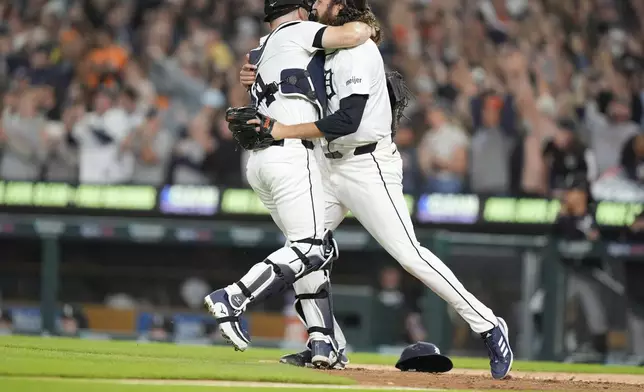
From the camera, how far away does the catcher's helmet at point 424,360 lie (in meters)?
6.65

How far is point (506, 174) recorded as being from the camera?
1062cm

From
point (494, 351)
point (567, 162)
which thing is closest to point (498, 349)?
point (494, 351)

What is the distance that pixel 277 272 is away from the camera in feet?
19.4

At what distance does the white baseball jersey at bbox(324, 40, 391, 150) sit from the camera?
602 cm

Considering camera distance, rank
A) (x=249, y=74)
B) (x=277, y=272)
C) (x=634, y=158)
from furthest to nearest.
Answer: (x=634, y=158)
(x=249, y=74)
(x=277, y=272)

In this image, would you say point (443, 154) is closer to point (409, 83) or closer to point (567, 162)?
point (567, 162)

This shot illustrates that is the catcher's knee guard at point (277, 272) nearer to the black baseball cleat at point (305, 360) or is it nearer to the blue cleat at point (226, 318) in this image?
the blue cleat at point (226, 318)

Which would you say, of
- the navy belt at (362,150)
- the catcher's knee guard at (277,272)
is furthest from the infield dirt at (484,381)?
the navy belt at (362,150)

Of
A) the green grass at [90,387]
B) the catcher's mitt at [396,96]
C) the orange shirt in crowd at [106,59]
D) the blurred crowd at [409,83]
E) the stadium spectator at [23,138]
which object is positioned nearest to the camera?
the green grass at [90,387]

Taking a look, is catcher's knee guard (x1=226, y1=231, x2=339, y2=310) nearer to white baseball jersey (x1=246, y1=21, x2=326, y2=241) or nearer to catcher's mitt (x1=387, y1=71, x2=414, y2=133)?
white baseball jersey (x1=246, y1=21, x2=326, y2=241)

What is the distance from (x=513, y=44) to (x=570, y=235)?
3.12 meters

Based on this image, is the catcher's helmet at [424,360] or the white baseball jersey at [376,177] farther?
the catcher's helmet at [424,360]

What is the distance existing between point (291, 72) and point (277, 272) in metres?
1.01

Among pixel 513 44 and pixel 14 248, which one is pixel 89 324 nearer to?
pixel 14 248
